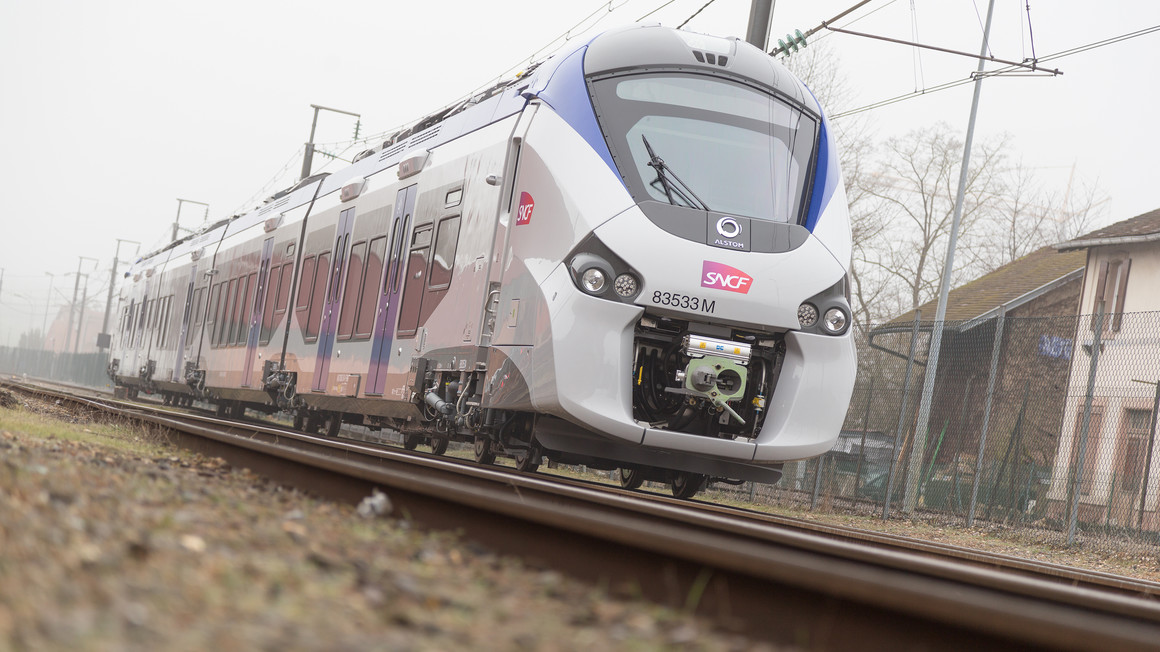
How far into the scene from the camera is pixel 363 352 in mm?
12398

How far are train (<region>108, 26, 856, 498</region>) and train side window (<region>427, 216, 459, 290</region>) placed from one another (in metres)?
0.03

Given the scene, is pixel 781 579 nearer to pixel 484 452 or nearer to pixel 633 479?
pixel 633 479

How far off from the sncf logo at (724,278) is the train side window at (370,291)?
5.10 meters

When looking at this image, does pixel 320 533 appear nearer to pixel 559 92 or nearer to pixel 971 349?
pixel 559 92

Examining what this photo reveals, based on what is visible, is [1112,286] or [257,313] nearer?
[257,313]

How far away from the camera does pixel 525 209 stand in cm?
878

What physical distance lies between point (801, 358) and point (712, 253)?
1.00 m

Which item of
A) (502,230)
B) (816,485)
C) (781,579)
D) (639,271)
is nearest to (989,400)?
(816,485)

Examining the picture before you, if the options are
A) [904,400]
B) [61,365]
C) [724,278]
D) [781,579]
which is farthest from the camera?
[61,365]

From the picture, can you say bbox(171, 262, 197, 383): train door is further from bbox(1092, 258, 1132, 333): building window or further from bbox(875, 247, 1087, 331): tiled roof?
bbox(875, 247, 1087, 331): tiled roof

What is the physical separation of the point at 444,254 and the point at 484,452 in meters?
1.80

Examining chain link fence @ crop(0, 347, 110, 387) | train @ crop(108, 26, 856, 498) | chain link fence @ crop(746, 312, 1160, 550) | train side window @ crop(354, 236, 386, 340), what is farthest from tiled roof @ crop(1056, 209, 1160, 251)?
chain link fence @ crop(0, 347, 110, 387)

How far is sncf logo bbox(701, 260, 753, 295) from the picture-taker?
315 inches

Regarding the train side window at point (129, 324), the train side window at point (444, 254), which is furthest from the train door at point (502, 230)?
the train side window at point (129, 324)
